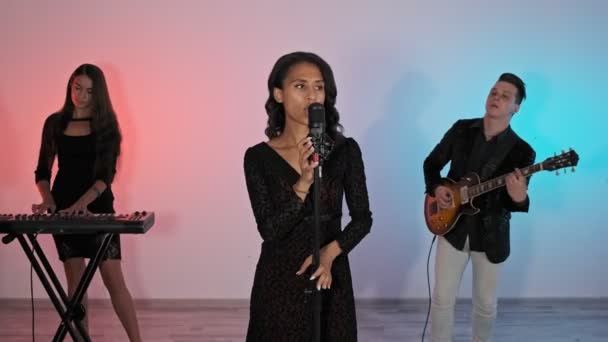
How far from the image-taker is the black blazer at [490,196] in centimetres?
291

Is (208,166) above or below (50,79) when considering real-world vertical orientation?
below

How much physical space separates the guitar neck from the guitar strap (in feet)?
0.20

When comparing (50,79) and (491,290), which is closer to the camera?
(491,290)

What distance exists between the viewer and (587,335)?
383 cm

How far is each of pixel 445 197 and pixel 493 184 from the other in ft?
Result: 0.89

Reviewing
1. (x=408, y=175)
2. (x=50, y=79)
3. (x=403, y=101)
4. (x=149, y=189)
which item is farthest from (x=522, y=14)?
(x=50, y=79)

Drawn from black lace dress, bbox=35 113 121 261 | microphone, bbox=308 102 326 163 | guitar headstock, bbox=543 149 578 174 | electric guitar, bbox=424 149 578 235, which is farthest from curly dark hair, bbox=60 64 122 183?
guitar headstock, bbox=543 149 578 174

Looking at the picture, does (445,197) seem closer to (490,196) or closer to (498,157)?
A: (490,196)

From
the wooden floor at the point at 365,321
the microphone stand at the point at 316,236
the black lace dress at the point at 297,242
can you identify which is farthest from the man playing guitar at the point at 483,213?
the microphone stand at the point at 316,236

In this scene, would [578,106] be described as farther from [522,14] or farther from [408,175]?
[408,175]

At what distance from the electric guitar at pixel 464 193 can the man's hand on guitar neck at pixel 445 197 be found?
0.5 inches

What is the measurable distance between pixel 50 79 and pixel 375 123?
7.57ft

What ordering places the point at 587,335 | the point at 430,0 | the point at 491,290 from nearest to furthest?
the point at 491,290 → the point at 587,335 → the point at 430,0

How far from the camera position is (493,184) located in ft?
9.40
